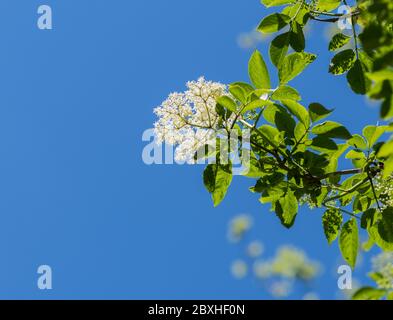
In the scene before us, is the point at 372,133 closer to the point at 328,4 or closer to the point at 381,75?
the point at 328,4

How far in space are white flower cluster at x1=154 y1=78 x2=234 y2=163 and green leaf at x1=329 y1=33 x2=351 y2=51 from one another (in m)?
0.54

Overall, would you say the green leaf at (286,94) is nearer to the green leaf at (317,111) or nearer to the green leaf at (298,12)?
the green leaf at (317,111)

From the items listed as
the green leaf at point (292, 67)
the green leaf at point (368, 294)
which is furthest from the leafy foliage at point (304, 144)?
the green leaf at point (368, 294)

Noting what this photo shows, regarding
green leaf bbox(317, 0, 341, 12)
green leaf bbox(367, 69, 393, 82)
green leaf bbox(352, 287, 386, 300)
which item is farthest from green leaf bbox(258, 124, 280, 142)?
green leaf bbox(367, 69, 393, 82)

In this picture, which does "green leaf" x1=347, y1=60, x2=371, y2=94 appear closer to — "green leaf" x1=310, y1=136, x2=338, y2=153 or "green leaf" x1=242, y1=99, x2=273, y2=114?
"green leaf" x1=310, y1=136, x2=338, y2=153

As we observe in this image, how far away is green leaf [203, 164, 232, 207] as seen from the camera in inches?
94.5

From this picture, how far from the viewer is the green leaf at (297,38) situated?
251 centimetres

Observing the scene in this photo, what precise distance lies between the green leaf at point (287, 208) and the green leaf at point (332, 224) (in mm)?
165

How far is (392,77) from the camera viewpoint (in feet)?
4.47

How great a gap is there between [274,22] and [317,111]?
484 millimetres

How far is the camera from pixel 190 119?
2.44 meters

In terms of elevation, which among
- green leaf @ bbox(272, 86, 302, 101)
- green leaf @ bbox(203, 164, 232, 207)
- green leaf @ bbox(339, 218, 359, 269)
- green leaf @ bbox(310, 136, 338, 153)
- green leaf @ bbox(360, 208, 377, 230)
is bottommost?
green leaf @ bbox(339, 218, 359, 269)

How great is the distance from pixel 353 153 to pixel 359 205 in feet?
0.82
